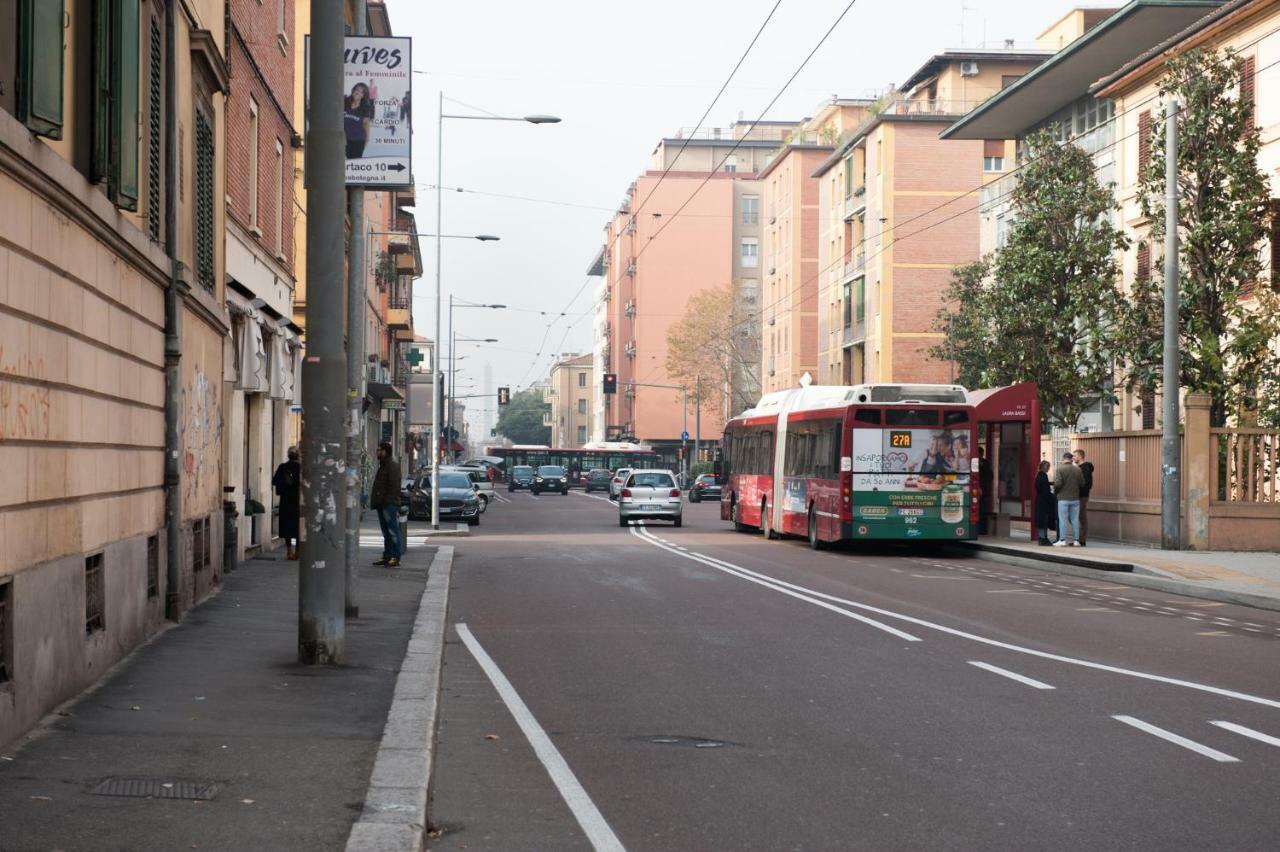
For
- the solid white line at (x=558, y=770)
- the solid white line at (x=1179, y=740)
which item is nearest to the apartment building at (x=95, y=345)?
the solid white line at (x=558, y=770)

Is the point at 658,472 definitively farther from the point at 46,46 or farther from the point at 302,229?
the point at 46,46

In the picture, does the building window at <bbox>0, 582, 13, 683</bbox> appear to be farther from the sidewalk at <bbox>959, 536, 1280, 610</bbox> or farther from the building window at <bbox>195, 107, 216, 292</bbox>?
the sidewalk at <bbox>959, 536, 1280, 610</bbox>

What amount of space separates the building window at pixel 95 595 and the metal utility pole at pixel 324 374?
1268mm

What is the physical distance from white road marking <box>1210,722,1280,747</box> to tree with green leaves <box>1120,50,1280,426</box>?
19810mm

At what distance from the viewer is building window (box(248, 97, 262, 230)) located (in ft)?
79.3

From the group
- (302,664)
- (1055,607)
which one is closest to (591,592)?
(1055,607)

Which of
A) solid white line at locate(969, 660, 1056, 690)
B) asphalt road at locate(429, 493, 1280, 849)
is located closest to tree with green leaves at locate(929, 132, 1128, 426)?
asphalt road at locate(429, 493, 1280, 849)

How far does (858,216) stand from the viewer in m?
71.6

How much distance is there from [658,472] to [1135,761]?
3726cm

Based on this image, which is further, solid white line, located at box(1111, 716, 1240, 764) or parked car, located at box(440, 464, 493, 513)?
parked car, located at box(440, 464, 493, 513)

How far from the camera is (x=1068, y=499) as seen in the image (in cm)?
2920

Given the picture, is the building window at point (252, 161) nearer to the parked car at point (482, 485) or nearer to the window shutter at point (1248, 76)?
the window shutter at point (1248, 76)

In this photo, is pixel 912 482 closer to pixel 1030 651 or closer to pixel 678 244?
pixel 1030 651

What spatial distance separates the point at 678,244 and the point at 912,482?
9363 cm
